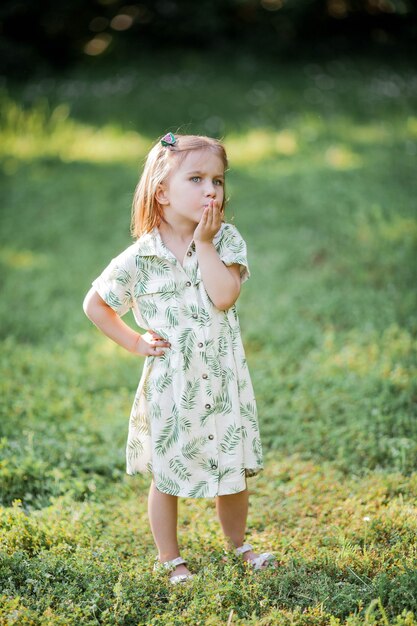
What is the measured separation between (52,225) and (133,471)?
16.1ft

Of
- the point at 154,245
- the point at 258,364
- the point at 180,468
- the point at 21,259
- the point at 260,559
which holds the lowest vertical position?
the point at 260,559

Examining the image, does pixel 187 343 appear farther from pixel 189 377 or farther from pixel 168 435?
pixel 168 435

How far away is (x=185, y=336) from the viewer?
2783 millimetres

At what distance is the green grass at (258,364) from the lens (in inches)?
108

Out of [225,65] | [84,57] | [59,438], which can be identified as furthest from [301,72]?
[59,438]

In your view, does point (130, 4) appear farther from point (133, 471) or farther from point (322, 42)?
point (133, 471)

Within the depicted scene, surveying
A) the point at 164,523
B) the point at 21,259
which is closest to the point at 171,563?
the point at 164,523

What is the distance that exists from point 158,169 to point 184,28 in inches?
435

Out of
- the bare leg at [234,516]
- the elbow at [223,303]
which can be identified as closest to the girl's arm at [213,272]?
the elbow at [223,303]

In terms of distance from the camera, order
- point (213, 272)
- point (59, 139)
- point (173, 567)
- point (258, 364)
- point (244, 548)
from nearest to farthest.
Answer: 1. point (213, 272)
2. point (173, 567)
3. point (244, 548)
4. point (258, 364)
5. point (59, 139)

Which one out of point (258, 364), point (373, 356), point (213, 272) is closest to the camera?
point (213, 272)

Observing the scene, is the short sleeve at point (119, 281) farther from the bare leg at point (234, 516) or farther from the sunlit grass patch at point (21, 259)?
the sunlit grass patch at point (21, 259)

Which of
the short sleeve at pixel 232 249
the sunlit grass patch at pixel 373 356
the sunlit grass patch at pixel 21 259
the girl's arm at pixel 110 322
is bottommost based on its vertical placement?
the sunlit grass patch at pixel 373 356

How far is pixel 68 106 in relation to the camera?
10242mm
